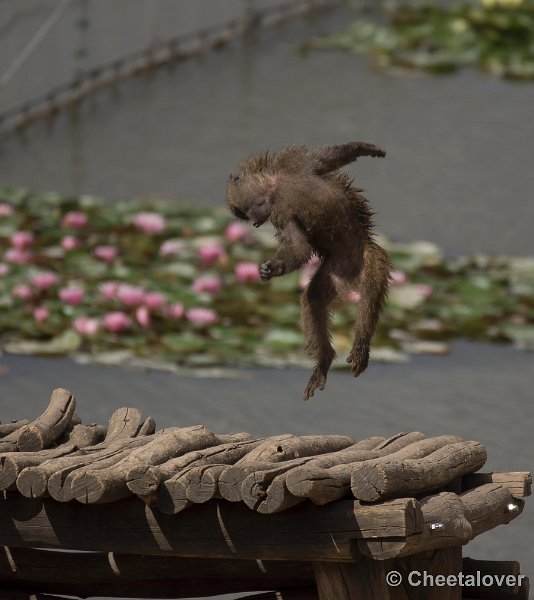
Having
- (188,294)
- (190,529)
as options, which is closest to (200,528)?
(190,529)

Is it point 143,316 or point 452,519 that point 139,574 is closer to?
point 452,519

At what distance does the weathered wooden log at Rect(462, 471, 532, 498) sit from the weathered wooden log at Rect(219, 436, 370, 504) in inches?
13.0

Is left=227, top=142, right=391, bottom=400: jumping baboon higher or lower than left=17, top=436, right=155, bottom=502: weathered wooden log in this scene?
A: higher

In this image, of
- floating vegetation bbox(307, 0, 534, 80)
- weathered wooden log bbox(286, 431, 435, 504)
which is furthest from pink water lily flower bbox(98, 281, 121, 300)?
floating vegetation bbox(307, 0, 534, 80)

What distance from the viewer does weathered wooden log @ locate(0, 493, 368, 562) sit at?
3900 millimetres

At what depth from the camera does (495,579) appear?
188 inches

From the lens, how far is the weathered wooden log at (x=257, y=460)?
12.4 ft

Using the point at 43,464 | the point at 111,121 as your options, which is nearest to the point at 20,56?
the point at 111,121

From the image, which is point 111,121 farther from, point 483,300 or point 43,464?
point 43,464

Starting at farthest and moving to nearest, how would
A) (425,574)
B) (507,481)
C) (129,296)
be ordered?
(129,296) < (507,481) < (425,574)

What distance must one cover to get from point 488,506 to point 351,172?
7.99 m

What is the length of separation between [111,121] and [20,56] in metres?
1.25

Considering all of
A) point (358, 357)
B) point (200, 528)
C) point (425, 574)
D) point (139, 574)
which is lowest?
point (139, 574)

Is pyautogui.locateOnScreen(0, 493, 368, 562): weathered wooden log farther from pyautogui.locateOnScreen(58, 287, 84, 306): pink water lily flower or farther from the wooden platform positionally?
pyautogui.locateOnScreen(58, 287, 84, 306): pink water lily flower
